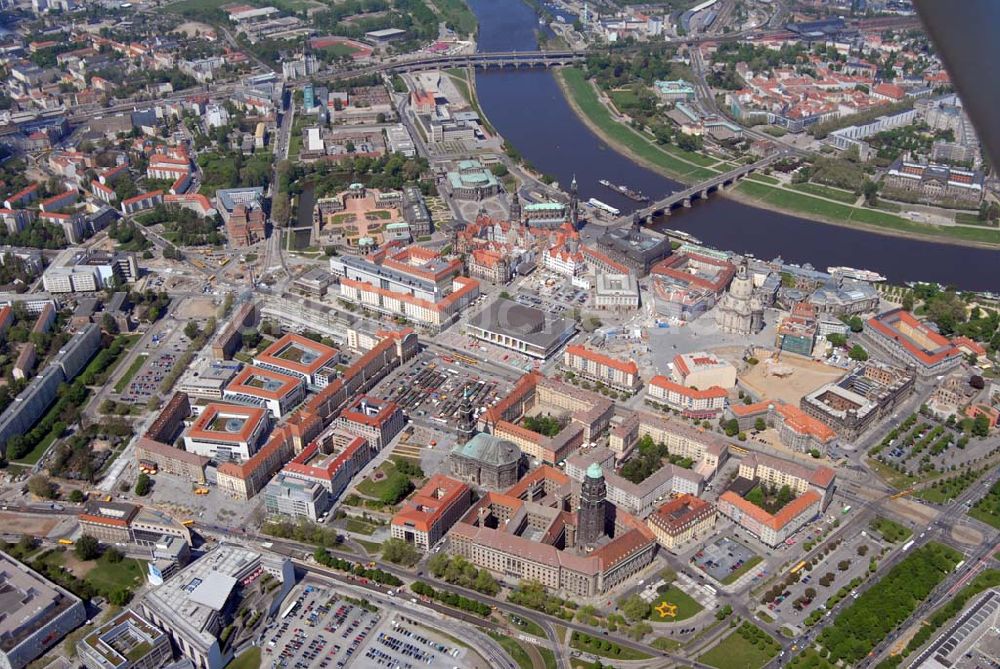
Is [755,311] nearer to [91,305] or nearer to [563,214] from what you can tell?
[563,214]

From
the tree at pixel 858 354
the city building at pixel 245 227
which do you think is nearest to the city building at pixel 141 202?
the city building at pixel 245 227

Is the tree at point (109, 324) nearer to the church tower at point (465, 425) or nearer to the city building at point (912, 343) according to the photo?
the church tower at point (465, 425)

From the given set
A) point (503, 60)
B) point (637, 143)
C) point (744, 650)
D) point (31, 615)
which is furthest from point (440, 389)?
point (503, 60)

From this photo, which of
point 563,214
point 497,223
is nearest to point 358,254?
point 497,223

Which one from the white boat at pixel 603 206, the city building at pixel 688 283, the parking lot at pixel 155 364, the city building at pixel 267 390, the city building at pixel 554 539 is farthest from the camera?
the white boat at pixel 603 206

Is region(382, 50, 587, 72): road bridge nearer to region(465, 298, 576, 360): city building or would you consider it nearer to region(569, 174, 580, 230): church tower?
region(569, 174, 580, 230): church tower

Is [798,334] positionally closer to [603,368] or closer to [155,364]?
[603,368]
